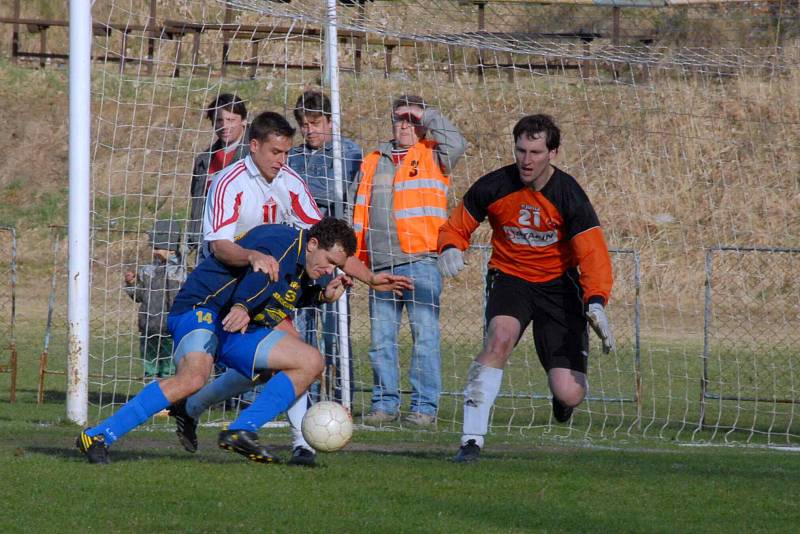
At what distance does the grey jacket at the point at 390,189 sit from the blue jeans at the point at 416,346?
0.13 m

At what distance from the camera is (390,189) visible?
9.84m

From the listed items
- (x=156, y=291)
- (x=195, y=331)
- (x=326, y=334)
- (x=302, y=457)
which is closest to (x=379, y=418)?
(x=326, y=334)

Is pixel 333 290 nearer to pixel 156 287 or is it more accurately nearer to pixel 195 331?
pixel 195 331

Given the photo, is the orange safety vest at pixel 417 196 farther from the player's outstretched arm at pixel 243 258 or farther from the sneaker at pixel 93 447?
the sneaker at pixel 93 447

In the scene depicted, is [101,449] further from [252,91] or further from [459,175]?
Answer: [459,175]

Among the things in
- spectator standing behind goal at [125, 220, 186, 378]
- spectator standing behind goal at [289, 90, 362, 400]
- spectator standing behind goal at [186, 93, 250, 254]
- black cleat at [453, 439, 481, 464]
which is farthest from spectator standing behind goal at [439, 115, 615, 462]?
spectator standing behind goal at [125, 220, 186, 378]

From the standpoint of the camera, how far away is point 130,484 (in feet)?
20.2

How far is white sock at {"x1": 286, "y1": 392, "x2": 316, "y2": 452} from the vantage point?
23.0 feet

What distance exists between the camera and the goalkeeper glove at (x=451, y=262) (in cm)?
750

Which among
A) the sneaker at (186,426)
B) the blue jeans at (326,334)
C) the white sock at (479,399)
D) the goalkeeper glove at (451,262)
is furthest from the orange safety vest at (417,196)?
the sneaker at (186,426)

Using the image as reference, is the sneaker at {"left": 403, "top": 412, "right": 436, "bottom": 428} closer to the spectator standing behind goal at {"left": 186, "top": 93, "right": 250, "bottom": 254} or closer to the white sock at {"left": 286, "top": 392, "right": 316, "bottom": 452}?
the spectator standing behind goal at {"left": 186, "top": 93, "right": 250, "bottom": 254}

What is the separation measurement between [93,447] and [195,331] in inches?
32.8

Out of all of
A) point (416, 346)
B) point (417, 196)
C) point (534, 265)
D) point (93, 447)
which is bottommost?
point (93, 447)

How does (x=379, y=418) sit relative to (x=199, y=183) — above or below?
below
